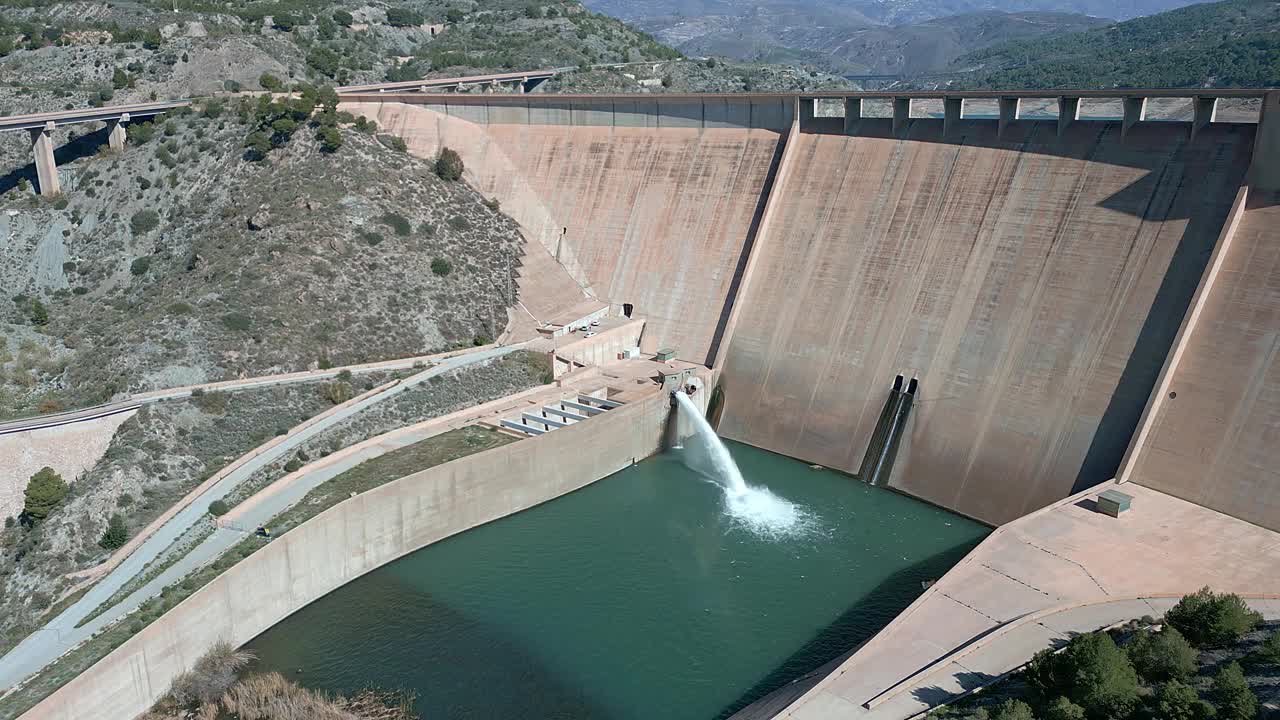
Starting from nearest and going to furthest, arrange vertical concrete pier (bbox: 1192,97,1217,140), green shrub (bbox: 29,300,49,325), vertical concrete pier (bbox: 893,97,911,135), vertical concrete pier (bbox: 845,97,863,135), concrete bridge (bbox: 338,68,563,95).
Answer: vertical concrete pier (bbox: 1192,97,1217,140) → vertical concrete pier (bbox: 893,97,911,135) → vertical concrete pier (bbox: 845,97,863,135) → green shrub (bbox: 29,300,49,325) → concrete bridge (bbox: 338,68,563,95)

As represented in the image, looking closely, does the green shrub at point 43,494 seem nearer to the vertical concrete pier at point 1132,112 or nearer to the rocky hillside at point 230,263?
the rocky hillside at point 230,263

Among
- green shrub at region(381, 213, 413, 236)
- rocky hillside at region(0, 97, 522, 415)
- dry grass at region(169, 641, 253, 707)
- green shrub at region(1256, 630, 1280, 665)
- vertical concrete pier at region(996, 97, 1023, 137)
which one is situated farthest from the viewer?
green shrub at region(381, 213, 413, 236)

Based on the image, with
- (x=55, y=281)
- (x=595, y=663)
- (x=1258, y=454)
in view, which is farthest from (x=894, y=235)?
(x=55, y=281)

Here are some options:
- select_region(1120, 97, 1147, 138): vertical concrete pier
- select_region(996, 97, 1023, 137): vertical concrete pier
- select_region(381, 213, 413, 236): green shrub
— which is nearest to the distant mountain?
select_region(996, 97, 1023, 137): vertical concrete pier

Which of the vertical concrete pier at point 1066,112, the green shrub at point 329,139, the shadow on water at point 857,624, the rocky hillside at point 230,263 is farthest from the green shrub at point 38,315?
the vertical concrete pier at point 1066,112

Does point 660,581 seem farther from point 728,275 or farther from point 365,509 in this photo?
point 728,275

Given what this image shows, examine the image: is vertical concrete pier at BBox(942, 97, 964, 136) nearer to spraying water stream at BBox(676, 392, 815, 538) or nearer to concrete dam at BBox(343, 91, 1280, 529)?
concrete dam at BBox(343, 91, 1280, 529)
